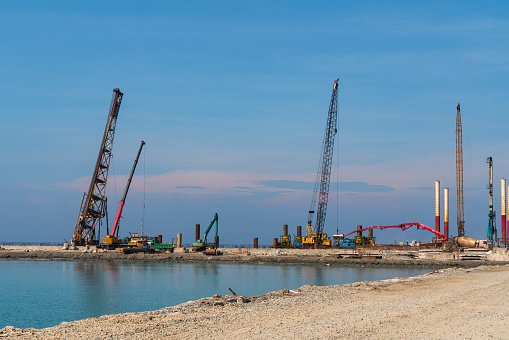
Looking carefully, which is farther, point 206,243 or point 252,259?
point 206,243

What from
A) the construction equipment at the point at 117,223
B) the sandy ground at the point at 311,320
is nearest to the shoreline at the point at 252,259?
the construction equipment at the point at 117,223

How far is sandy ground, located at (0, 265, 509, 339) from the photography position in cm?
1581

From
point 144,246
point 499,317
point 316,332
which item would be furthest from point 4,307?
point 144,246

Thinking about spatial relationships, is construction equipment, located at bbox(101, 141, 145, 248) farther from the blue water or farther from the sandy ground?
the sandy ground

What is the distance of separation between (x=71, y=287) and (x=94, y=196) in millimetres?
59836

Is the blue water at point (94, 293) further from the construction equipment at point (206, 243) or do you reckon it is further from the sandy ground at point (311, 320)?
the construction equipment at point (206, 243)

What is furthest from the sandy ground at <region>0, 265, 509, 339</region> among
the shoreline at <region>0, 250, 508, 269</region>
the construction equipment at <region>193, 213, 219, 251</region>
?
the construction equipment at <region>193, 213, 219, 251</region>

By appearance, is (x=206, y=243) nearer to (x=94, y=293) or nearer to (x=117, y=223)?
(x=117, y=223)

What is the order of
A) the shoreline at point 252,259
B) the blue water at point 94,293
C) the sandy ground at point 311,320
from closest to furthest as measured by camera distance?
the sandy ground at point 311,320 → the blue water at point 94,293 → the shoreline at point 252,259

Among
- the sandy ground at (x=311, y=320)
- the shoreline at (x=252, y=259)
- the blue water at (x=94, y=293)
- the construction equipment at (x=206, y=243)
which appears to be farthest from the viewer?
the construction equipment at (x=206, y=243)

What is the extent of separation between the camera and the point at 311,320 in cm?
1811

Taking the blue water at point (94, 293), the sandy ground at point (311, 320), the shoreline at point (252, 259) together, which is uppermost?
the sandy ground at point (311, 320)

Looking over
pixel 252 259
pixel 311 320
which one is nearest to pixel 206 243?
pixel 252 259

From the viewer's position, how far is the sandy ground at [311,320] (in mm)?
15812
